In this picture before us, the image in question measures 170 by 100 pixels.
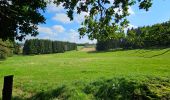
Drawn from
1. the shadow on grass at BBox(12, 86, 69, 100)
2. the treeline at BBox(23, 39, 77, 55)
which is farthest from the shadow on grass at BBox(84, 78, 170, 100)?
the treeline at BBox(23, 39, 77, 55)

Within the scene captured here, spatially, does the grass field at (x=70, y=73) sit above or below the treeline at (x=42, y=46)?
below

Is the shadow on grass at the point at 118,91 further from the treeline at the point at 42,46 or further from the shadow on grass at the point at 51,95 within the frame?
the treeline at the point at 42,46

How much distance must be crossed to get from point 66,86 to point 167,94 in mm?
6850

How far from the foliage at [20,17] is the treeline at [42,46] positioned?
5639 inches

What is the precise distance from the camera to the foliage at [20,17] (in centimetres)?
1412

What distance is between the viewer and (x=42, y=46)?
170125 mm

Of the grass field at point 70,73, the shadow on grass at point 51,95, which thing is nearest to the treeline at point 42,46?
the grass field at point 70,73

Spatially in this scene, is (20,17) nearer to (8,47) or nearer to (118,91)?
(8,47)

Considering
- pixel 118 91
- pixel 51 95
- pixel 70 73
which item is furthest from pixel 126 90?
pixel 70 73

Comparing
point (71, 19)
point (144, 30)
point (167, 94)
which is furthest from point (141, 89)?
point (71, 19)

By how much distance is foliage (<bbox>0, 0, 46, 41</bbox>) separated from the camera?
14117 millimetres

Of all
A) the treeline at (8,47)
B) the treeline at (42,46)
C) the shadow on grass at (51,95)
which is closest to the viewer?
the treeline at (8,47)

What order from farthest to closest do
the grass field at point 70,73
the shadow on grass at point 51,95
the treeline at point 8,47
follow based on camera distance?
the grass field at point 70,73 → the shadow on grass at point 51,95 → the treeline at point 8,47

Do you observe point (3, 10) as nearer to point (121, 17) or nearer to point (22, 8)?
point (22, 8)
